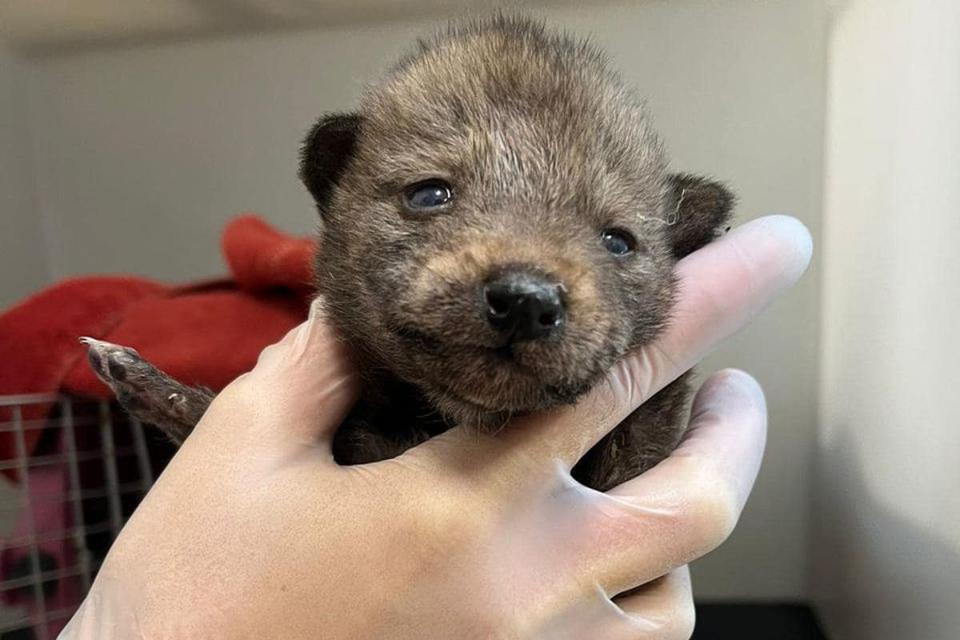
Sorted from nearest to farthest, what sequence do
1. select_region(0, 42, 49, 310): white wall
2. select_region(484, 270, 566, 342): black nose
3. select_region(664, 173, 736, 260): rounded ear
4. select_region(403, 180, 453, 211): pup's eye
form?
1. select_region(484, 270, 566, 342): black nose
2. select_region(403, 180, 453, 211): pup's eye
3. select_region(664, 173, 736, 260): rounded ear
4. select_region(0, 42, 49, 310): white wall

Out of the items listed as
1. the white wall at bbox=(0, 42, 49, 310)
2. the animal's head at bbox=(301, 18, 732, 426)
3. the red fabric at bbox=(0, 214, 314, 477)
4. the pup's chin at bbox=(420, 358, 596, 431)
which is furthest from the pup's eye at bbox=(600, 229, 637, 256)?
the white wall at bbox=(0, 42, 49, 310)

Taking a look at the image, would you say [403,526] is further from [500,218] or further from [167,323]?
[167,323]

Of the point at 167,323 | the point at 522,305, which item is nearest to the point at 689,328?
the point at 522,305

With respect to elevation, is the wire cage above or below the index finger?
below

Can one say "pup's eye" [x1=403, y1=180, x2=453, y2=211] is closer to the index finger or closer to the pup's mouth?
the pup's mouth

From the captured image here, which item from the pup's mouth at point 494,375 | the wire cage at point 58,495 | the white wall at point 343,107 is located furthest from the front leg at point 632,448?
the wire cage at point 58,495

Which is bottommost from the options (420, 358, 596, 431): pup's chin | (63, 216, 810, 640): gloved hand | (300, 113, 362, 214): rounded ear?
(63, 216, 810, 640): gloved hand
